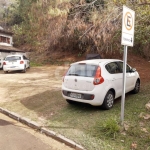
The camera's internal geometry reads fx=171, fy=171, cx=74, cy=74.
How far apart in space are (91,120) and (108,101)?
100 cm

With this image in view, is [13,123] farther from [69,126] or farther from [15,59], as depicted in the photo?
[15,59]

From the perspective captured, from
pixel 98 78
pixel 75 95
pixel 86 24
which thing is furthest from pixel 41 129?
pixel 86 24

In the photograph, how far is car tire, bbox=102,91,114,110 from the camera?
5.40m

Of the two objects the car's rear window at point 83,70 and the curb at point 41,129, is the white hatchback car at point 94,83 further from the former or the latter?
the curb at point 41,129

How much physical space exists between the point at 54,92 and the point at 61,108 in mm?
2147

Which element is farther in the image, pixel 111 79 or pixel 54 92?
pixel 54 92

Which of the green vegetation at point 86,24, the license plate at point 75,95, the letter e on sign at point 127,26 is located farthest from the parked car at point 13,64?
the letter e on sign at point 127,26

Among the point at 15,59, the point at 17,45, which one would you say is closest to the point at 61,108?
the point at 15,59

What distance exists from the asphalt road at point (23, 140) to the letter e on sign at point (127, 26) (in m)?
2.85

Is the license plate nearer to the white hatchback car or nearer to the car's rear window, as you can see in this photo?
the white hatchback car

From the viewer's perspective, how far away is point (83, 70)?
223 inches

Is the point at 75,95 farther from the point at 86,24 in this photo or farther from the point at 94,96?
the point at 86,24

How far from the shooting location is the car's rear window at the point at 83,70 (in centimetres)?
548

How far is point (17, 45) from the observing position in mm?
36031
